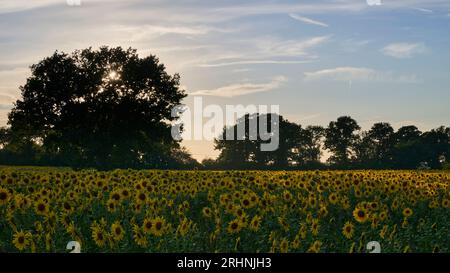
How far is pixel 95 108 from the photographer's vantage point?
47125mm

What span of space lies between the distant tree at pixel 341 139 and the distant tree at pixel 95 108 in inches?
533

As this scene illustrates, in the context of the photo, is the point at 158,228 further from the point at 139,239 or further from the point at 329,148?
the point at 329,148

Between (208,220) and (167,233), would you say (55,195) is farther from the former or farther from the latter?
(167,233)

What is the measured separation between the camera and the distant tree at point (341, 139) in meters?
39.8

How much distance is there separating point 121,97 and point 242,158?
13520mm

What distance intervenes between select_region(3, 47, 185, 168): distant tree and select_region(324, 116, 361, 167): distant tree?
1354cm

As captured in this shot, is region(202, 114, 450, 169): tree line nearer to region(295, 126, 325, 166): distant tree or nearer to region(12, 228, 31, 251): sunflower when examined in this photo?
region(295, 126, 325, 166): distant tree

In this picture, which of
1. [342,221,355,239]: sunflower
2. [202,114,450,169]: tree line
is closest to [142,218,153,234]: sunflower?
[342,221,355,239]: sunflower

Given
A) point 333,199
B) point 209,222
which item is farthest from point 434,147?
point 209,222

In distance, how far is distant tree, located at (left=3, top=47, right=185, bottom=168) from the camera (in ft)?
152

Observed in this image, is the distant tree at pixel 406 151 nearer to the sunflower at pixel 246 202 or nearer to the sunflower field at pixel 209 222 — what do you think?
the sunflower field at pixel 209 222

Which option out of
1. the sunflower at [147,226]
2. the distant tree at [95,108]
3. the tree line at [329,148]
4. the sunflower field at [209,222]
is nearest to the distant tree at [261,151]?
the tree line at [329,148]

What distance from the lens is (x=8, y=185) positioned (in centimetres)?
1397

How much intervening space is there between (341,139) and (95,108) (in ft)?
63.0
